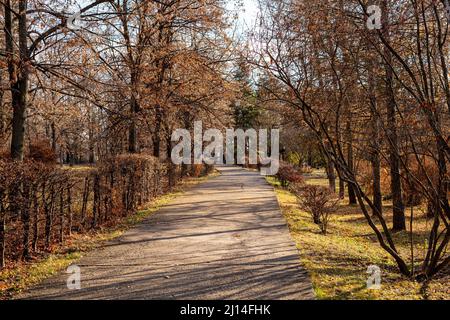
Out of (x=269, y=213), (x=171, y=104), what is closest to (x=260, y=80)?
(x=269, y=213)

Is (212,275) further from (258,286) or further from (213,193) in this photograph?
(213,193)

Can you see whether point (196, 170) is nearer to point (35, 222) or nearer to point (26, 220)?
point (35, 222)

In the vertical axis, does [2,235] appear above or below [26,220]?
below

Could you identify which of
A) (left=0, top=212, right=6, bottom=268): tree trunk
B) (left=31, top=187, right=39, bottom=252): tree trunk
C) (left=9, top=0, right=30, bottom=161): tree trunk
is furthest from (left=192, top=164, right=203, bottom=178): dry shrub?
(left=0, top=212, right=6, bottom=268): tree trunk

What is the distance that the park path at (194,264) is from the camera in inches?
203

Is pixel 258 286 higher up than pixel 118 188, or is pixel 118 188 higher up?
pixel 118 188

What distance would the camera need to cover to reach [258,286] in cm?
538

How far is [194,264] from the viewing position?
21.4 feet

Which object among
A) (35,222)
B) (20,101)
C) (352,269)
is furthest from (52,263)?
(352,269)

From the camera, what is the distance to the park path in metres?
5.16

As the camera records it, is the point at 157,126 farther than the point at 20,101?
Yes

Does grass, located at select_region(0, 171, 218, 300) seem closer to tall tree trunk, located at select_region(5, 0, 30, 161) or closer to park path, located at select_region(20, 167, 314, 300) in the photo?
park path, located at select_region(20, 167, 314, 300)

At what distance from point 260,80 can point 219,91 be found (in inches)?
422
